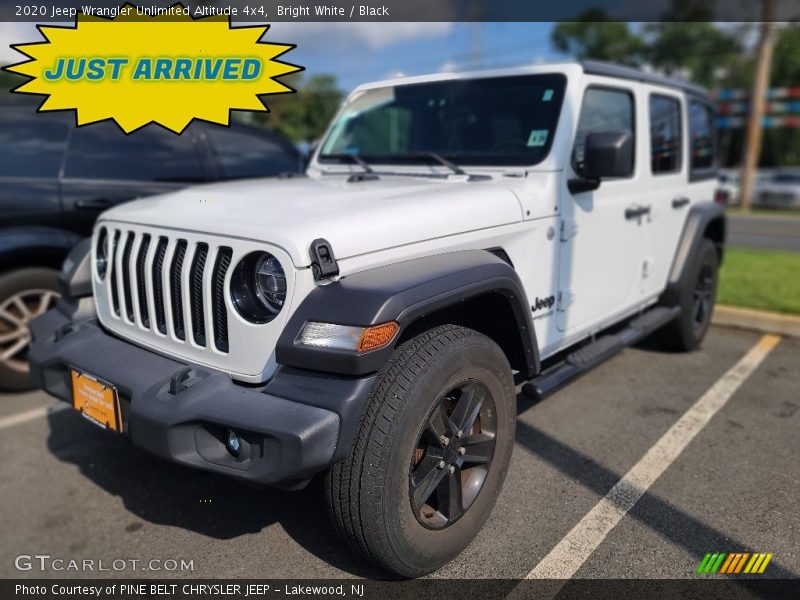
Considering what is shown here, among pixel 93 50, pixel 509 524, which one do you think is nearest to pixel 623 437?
pixel 509 524

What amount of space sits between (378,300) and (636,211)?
2.45 metres

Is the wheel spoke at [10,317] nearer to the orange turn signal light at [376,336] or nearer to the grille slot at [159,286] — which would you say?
the grille slot at [159,286]

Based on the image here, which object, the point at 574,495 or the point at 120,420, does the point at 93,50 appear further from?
the point at 574,495

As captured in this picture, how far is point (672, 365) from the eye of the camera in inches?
189

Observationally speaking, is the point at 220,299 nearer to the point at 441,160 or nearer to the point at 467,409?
the point at 467,409

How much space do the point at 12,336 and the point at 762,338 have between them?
229 inches

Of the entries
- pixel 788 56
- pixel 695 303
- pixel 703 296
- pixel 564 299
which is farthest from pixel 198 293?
pixel 788 56

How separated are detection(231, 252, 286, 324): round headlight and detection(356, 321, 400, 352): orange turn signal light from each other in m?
0.38

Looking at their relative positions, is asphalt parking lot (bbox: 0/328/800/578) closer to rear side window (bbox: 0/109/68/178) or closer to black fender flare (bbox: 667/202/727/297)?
black fender flare (bbox: 667/202/727/297)

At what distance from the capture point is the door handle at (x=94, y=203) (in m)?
4.49

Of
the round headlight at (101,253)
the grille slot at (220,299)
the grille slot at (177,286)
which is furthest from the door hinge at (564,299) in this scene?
the round headlight at (101,253)

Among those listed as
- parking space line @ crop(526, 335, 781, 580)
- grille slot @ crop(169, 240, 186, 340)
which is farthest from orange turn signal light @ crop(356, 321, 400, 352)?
parking space line @ crop(526, 335, 781, 580)

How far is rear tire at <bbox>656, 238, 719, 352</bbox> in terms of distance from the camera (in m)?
4.72

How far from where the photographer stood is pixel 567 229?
→ 3.28 metres
